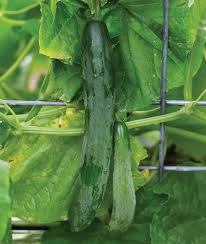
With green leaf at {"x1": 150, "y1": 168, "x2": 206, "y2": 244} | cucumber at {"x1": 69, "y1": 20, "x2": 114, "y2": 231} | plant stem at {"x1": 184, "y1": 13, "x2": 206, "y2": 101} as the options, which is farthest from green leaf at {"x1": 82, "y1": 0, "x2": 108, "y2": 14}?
green leaf at {"x1": 150, "y1": 168, "x2": 206, "y2": 244}

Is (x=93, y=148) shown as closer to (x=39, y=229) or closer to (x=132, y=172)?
(x=132, y=172)

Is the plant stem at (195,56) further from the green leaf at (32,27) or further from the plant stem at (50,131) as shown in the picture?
the green leaf at (32,27)

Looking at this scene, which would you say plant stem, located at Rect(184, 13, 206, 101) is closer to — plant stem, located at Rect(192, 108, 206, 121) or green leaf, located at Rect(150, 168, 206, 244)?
plant stem, located at Rect(192, 108, 206, 121)

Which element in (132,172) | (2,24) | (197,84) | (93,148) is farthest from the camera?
(2,24)

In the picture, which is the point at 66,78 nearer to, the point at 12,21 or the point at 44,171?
the point at 44,171

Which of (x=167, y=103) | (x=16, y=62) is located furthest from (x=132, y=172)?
(x=16, y=62)

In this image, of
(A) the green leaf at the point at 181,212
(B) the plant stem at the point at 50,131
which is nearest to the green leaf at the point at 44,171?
(B) the plant stem at the point at 50,131
